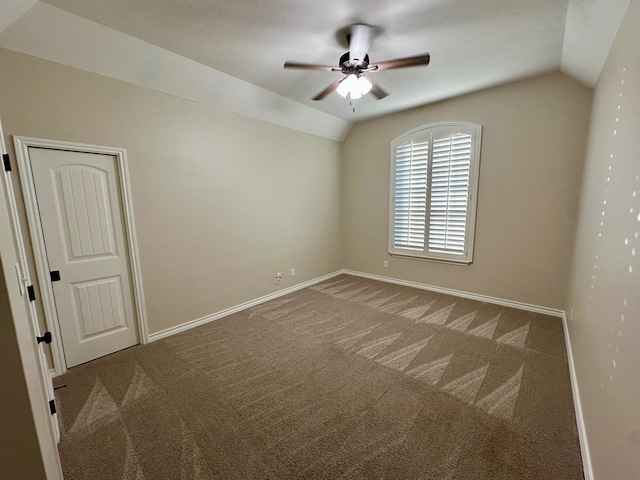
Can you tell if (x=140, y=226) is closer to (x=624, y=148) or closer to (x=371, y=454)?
(x=371, y=454)

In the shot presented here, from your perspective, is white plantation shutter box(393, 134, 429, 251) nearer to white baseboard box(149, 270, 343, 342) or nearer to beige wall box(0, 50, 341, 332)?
beige wall box(0, 50, 341, 332)

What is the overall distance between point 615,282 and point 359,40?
8.14ft

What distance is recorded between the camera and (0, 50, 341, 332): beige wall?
219 centimetres

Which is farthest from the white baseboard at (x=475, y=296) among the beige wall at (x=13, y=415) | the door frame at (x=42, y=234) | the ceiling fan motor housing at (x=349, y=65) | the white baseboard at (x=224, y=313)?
the beige wall at (x=13, y=415)

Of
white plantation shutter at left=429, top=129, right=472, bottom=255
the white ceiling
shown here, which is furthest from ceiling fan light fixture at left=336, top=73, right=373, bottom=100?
white plantation shutter at left=429, top=129, right=472, bottom=255

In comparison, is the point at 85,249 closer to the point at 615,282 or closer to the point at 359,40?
the point at 359,40

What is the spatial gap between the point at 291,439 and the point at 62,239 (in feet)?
8.63

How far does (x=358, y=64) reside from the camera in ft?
7.49

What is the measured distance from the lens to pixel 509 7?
1936 millimetres

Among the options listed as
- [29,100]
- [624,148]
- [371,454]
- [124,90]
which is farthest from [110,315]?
[624,148]

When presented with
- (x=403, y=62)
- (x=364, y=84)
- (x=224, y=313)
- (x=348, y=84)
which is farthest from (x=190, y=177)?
(x=403, y=62)

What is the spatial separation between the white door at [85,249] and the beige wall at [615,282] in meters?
3.77

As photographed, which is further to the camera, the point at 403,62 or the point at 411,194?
the point at 411,194

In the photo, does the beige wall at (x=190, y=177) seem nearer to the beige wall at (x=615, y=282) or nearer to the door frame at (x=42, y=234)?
the door frame at (x=42, y=234)
